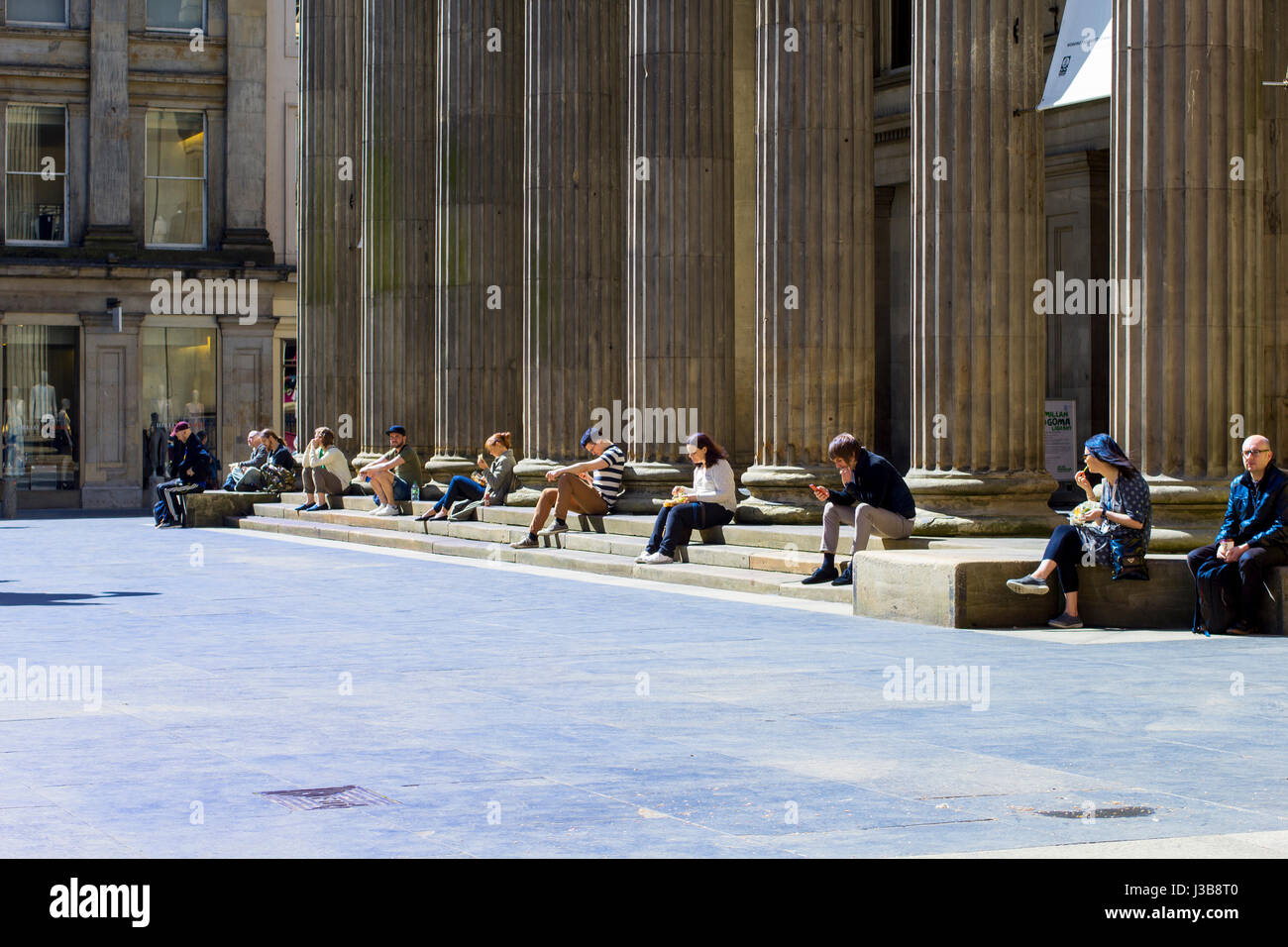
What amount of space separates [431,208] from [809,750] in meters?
22.1

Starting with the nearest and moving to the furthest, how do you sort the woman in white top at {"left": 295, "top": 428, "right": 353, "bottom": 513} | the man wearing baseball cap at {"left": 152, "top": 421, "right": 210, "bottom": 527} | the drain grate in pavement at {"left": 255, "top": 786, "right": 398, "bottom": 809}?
the drain grate in pavement at {"left": 255, "top": 786, "right": 398, "bottom": 809} → the woman in white top at {"left": 295, "top": 428, "right": 353, "bottom": 513} → the man wearing baseball cap at {"left": 152, "top": 421, "right": 210, "bottom": 527}

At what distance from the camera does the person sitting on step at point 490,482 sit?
86.1 feet

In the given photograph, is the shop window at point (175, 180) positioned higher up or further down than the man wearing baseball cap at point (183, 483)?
higher up

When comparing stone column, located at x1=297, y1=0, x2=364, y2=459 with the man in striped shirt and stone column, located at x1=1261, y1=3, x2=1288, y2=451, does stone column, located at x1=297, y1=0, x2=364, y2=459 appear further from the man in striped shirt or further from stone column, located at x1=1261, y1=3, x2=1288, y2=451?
stone column, located at x1=1261, y1=3, x2=1288, y2=451

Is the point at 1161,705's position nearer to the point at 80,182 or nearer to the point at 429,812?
the point at 429,812

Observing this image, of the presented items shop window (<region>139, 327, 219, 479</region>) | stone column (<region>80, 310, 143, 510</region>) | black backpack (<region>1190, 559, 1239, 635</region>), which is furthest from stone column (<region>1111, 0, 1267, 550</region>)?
shop window (<region>139, 327, 219, 479</region>)

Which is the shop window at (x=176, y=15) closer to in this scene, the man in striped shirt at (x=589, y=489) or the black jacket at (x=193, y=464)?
the black jacket at (x=193, y=464)

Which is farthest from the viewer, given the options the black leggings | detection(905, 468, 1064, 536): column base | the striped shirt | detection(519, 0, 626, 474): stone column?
detection(519, 0, 626, 474): stone column

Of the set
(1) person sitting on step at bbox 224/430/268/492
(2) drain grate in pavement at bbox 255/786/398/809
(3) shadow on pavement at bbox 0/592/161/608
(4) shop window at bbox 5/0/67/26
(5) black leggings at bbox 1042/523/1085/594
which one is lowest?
(2) drain grate in pavement at bbox 255/786/398/809

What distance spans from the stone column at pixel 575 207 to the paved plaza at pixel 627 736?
8.35 meters

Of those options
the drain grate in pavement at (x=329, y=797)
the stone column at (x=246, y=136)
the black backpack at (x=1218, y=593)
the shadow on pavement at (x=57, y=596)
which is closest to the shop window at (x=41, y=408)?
the stone column at (x=246, y=136)

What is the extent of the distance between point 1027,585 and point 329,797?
808 centimetres

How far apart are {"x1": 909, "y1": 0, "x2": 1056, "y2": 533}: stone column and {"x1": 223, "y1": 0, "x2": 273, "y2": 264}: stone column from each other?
105ft

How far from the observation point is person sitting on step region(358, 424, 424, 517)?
29203mm
